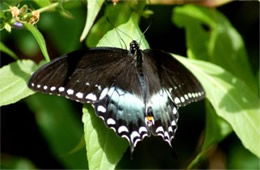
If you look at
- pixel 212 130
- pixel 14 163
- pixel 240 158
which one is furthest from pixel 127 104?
pixel 240 158

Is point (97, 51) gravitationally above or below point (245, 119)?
above

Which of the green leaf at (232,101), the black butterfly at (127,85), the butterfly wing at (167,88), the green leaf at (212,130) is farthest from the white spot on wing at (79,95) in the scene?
the green leaf at (212,130)

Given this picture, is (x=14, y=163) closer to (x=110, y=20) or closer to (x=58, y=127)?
(x=58, y=127)

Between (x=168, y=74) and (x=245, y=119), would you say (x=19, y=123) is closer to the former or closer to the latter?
(x=168, y=74)

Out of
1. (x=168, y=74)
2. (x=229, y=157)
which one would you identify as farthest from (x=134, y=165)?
(x=168, y=74)

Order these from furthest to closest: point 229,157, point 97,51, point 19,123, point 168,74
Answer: point 229,157
point 19,123
point 168,74
point 97,51

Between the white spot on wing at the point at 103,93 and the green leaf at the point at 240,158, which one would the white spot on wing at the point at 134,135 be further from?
the green leaf at the point at 240,158

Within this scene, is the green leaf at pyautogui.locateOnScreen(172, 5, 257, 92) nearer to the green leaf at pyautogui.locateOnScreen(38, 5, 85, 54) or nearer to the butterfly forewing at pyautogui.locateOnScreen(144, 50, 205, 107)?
the butterfly forewing at pyautogui.locateOnScreen(144, 50, 205, 107)

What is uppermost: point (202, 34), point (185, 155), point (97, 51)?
point (97, 51)
